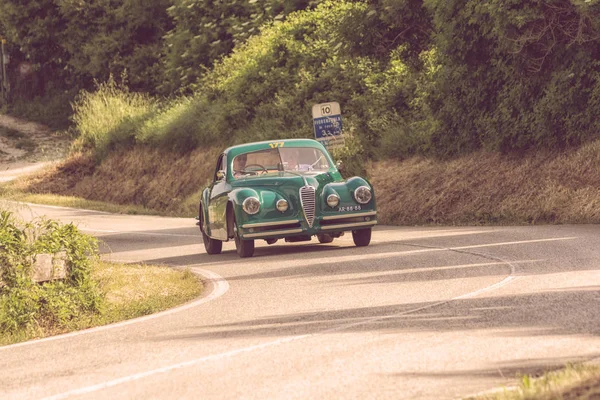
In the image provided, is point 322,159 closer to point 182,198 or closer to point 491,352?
point 491,352

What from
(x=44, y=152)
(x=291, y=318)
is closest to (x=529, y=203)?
(x=291, y=318)

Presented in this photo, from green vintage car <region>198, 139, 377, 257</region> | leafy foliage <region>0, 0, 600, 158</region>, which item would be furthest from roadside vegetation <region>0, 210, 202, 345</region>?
leafy foliage <region>0, 0, 600, 158</region>

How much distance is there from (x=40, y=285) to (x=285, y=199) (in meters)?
6.29

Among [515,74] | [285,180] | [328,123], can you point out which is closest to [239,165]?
[285,180]

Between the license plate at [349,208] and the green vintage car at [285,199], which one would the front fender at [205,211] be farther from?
the license plate at [349,208]

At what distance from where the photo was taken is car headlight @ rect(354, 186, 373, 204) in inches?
725

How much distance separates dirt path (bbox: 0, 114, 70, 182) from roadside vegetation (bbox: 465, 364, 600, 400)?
45678mm

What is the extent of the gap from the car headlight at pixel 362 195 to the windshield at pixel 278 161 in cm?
128

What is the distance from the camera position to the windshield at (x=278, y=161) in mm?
19578

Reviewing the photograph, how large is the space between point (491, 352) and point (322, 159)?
1142 cm

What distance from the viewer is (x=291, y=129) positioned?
39156 mm

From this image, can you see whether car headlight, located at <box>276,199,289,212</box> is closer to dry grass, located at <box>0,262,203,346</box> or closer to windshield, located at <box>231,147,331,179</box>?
windshield, located at <box>231,147,331,179</box>

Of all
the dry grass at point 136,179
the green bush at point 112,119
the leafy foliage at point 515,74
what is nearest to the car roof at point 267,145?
the leafy foliage at point 515,74

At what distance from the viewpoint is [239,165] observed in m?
19.8
